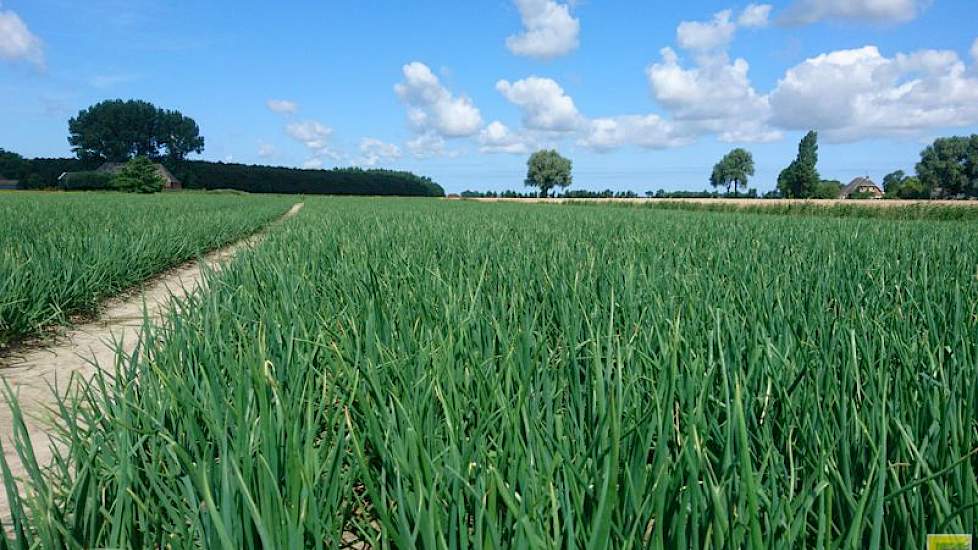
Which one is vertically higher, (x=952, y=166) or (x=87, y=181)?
(x=952, y=166)

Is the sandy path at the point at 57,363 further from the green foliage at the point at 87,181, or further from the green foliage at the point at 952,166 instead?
the green foliage at the point at 952,166

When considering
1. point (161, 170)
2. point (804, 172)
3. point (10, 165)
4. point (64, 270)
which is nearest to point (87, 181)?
point (161, 170)

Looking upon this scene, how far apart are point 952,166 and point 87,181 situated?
313 feet

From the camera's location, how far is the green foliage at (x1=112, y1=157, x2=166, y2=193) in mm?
49250

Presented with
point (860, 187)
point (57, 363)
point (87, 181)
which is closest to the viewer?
point (57, 363)

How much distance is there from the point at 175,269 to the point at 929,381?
6.49m

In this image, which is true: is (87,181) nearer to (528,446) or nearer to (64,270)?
(64,270)

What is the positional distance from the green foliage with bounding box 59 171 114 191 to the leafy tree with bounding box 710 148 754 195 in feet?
279

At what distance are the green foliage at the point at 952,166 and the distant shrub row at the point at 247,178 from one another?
219 feet

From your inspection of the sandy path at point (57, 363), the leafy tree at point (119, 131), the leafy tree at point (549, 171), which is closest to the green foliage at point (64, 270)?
the sandy path at point (57, 363)

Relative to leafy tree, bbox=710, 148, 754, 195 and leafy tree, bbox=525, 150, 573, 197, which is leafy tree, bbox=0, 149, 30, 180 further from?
leafy tree, bbox=710, 148, 754, 195

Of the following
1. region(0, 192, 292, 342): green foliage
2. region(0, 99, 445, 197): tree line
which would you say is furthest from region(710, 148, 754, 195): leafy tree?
region(0, 192, 292, 342): green foliage

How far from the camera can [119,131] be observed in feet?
226

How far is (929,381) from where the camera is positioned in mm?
1038
